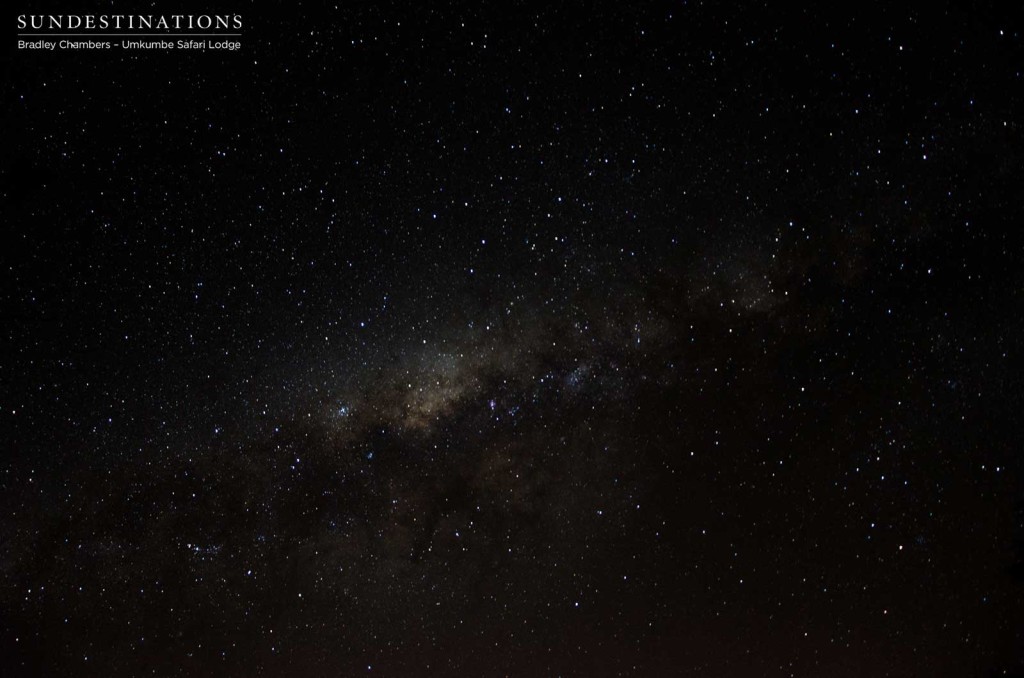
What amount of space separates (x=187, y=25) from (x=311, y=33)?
0.72 metres

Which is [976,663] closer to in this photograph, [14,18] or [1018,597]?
[1018,597]

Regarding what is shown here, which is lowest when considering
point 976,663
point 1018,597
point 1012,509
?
point 976,663

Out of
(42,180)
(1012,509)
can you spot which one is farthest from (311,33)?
(1012,509)

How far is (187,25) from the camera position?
372 cm

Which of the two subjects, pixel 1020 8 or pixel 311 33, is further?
pixel 1020 8

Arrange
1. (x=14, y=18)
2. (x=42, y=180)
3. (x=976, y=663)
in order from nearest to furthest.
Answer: (x=14, y=18) < (x=42, y=180) < (x=976, y=663)

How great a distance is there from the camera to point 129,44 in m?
3.69

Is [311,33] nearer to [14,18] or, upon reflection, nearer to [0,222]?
[14,18]

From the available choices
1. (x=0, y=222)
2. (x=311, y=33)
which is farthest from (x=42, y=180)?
(x=311, y=33)

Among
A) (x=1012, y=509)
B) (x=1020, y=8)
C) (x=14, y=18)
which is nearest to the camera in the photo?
(x=14, y=18)

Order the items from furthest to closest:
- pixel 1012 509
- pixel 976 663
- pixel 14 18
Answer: pixel 976 663, pixel 1012 509, pixel 14 18

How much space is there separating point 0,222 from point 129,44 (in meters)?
1.45

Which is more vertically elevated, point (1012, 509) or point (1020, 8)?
point (1020, 8)

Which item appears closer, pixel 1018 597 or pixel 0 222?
pixel 0 222
